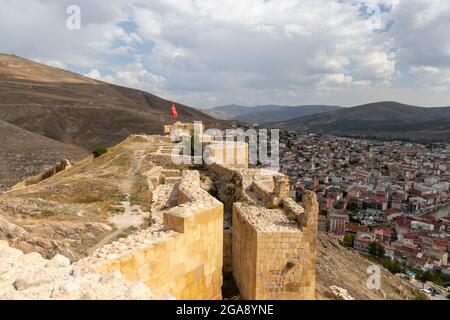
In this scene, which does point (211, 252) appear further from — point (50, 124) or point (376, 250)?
point (50, 124)

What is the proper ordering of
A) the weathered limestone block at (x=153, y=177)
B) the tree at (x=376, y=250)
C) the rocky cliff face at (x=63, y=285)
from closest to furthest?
the rocky cliff face at (x=63, y=285)
the weathered limestone block at (x=153, y=177)
the tree at (x=376, y=250)

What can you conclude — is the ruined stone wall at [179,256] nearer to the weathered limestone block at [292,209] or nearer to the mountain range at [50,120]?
the weathered limestone block at [292,209]

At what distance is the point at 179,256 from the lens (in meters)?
5.64

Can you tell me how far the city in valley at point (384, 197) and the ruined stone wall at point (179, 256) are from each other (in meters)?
30.8

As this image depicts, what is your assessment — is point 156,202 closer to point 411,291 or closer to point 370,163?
point 411,291

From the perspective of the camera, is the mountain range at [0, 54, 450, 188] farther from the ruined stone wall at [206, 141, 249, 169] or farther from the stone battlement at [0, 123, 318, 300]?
the stone battlement at [0, 123, 318, 300]

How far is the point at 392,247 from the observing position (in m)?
46.5

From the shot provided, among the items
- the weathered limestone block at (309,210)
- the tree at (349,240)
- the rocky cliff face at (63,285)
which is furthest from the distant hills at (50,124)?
the tree at (349,240)

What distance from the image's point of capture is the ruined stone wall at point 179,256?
4.88m

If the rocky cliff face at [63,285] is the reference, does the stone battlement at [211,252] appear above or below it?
below

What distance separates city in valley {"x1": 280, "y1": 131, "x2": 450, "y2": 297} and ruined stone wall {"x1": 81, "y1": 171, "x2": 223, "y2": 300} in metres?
30.8

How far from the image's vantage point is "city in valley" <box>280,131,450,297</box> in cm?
4497

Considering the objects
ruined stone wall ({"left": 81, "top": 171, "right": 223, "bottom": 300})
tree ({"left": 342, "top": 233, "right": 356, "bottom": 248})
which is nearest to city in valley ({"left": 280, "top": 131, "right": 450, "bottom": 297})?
tree ({"left": 342, "top": 233, "right": 356, "bottom": 248})
